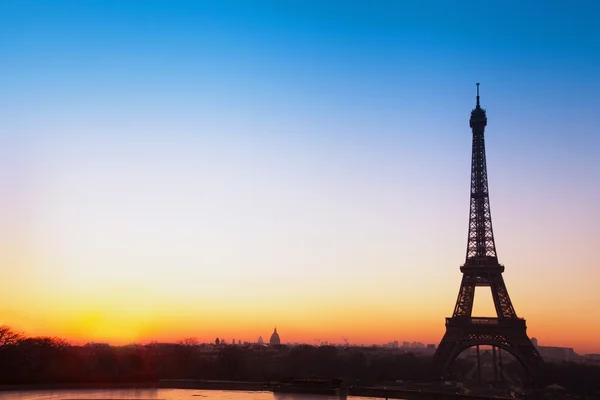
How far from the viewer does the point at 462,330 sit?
211 ft

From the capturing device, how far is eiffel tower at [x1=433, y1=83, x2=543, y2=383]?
2451 inches

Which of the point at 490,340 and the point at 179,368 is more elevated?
the point at 490,340

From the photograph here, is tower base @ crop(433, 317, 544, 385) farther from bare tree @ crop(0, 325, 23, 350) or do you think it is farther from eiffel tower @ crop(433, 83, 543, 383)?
bare tree @ crop(0, 325, 23, 350)

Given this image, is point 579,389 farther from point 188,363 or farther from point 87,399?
point 87,399

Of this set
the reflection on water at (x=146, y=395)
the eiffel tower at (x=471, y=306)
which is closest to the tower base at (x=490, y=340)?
the eiffel tower at (x=471, y=306)

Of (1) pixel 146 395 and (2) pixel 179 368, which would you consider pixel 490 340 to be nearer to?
(2) pixel 179 368

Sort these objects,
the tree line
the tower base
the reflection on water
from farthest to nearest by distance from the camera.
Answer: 1. the tower base
2. the tree line
3. the reflection on water

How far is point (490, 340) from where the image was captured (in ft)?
207

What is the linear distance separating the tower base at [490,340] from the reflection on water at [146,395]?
1533 inches

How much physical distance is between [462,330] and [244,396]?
4231 centimetres

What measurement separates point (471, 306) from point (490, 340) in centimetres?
439

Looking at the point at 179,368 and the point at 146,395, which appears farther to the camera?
the point at 179,368

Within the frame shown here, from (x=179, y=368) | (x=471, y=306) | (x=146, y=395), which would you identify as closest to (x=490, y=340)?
(x=471, y=306)

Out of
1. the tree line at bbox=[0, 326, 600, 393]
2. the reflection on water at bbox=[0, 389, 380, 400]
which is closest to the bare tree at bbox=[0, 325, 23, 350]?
the tree line at bbox=[0, 326, 600, 393]
